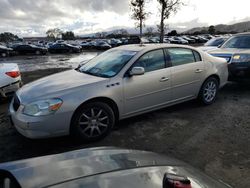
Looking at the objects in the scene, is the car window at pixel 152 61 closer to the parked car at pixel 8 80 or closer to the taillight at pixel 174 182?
the taillight at pixel 174 182

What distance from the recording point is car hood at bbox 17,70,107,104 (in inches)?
146

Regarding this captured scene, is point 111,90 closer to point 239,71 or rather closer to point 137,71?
point 137,71

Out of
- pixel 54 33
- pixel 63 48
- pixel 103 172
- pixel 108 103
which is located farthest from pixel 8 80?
pixel 54 33

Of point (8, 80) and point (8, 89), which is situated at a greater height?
point (8, 80)

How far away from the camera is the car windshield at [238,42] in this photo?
7.60 m

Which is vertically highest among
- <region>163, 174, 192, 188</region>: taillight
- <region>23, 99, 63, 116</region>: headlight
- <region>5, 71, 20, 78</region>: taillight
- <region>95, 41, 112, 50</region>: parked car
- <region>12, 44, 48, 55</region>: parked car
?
<region>163, 174, 192, 188</region>: taillight

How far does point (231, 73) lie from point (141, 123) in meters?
3.58

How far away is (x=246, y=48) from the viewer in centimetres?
740

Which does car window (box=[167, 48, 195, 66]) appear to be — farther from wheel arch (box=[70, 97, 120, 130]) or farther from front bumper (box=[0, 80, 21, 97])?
front bumper (box=[0, 80, 21, 97])

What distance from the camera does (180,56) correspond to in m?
5.14

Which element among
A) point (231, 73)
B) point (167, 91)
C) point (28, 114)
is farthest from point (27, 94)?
point (231, 73)

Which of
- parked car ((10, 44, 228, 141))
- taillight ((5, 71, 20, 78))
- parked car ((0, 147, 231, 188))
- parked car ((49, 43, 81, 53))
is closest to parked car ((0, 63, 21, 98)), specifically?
taillight ((5, 71, 20, 78))

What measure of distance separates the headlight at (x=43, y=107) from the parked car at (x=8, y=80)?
2.66m

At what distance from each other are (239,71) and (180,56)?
2560mm
